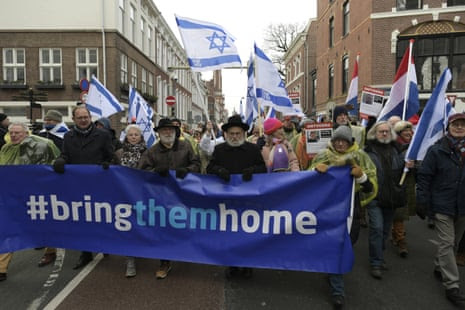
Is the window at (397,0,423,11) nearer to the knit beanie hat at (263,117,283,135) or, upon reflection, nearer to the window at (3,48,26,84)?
the knit beanie hat at (263,117,283,135)

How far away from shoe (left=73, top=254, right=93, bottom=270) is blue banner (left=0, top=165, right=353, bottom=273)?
42cm

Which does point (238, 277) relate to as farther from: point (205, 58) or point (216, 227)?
point (205, 58)

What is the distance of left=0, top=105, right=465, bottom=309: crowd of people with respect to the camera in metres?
3.45

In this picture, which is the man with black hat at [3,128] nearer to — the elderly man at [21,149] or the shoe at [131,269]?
the elderly man at [21,149]

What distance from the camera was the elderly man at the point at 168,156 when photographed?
406cm

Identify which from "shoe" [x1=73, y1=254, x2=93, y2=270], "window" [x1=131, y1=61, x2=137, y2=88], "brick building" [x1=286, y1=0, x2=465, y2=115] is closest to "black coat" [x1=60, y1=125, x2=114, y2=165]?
"shoe" [x1=73, y1=254, x2=93, y2=270]

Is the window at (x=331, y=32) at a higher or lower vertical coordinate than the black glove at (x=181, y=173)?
higher

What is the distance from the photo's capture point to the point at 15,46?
68.5 feet

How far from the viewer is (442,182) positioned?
3498mm

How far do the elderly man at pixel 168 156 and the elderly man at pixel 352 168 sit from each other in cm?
156

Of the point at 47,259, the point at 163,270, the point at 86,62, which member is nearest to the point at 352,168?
the point at 163,270

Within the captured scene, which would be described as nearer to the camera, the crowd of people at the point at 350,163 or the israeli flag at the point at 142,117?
the crowd of people at the point at 350,163

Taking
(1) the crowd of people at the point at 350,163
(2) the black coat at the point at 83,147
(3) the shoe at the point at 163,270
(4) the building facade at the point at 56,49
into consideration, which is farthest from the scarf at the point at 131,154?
(4) the building facade at the point at 56,49

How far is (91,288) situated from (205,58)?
3713 millimetres
